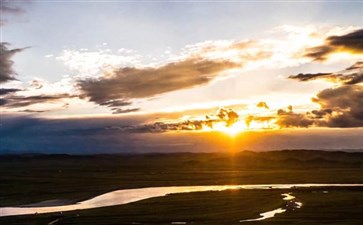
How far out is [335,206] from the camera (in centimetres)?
8019

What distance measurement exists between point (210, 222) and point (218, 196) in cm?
3429

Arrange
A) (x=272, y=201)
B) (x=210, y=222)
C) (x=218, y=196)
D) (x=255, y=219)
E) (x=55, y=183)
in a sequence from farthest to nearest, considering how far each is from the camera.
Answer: (x=55, y=183)
(x=218, y=196)
(x=272, y=201)
(x=255, y=219)
(x=210, y=222)

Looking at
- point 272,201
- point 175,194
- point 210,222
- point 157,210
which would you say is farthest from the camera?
point 175,194

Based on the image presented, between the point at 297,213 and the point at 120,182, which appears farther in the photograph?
the point at 120,182

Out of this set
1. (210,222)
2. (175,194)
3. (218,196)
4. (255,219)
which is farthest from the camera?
(175,194)

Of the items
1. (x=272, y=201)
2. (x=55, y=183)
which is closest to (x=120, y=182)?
(x=55, y=183)

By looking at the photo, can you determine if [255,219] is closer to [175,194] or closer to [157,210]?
[157,210]

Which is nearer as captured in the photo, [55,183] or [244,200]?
[244,200]

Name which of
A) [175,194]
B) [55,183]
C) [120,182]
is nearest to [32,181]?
[55,183]

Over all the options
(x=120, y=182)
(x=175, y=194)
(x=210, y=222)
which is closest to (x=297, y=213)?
(x=210, y=222)

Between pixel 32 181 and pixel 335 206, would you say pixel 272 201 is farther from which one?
pixel 32 181

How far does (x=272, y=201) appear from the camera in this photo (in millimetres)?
90750

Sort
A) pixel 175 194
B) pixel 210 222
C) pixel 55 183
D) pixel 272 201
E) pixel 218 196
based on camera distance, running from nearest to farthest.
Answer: pixel 210 222
pixel 272 201
pixel 218 196
pixel 175 194
pixel 55 183

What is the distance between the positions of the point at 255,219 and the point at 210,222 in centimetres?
748
